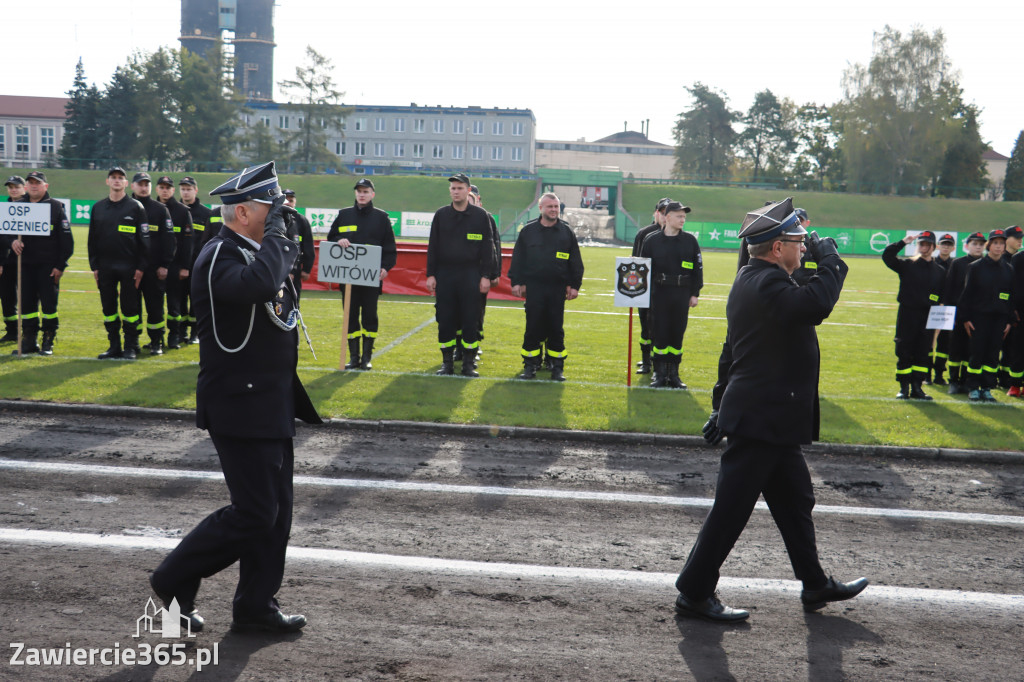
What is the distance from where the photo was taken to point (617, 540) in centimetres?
573

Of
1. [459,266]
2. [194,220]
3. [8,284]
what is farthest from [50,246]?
[459,266]

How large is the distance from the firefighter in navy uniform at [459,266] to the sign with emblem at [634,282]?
1.84 metres

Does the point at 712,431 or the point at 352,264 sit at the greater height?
the point at 352,264

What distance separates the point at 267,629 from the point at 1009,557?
4.76 m

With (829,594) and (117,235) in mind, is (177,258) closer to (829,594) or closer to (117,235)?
(117,235)

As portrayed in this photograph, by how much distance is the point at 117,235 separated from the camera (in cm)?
1172

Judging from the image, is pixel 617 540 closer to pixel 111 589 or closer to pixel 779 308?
pixel 779 308

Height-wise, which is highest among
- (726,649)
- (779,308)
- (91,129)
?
(91,129)

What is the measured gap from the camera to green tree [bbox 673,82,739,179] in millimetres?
99875

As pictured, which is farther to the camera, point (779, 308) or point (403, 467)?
point (403, 467)

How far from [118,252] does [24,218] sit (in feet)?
5.02

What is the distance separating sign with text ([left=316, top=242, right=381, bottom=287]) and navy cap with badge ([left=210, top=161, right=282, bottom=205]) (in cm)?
739

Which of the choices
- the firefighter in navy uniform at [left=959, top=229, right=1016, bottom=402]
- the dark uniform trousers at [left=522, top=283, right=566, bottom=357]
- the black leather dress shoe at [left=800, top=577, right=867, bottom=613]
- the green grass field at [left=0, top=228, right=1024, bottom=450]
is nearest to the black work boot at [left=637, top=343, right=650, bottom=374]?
the green grass field at [left=0, top=228, right=1024, bottom=450]

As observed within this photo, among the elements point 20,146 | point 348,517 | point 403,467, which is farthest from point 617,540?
point 20,146
